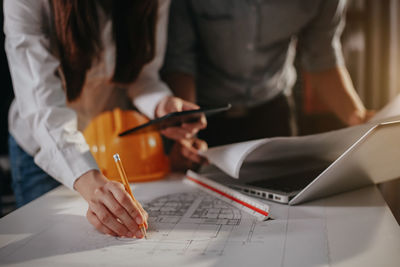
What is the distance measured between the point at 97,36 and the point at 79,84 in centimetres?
13

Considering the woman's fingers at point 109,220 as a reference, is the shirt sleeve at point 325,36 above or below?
above

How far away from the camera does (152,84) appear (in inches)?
42.1

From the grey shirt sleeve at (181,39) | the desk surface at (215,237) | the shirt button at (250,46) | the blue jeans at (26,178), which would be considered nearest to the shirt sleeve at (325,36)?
the shirt button at (250,46)

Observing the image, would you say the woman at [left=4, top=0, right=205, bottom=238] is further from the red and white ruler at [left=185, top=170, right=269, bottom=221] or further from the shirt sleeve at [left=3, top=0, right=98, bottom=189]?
the red and white ruler at [left=185, top=170, right=269, bottom=221]

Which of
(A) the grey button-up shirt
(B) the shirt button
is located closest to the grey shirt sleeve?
(A) the grey button-up shirt

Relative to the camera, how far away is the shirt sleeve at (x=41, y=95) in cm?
74

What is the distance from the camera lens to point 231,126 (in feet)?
5.08

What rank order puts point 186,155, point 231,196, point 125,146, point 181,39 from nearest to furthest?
point 231,196, point 125,146, point 186,155, point 181,39

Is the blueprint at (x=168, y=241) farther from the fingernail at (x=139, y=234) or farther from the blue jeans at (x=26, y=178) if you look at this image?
the blue jeans at (x=26, y=178)

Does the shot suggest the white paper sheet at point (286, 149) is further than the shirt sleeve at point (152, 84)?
No

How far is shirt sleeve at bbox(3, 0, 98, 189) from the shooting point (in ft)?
2.42

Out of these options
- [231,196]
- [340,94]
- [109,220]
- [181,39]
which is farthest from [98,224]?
[340,94]

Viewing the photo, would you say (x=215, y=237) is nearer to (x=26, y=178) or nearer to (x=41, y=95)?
(x=41, y=95)

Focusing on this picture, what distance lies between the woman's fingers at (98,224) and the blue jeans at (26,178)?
448mm
